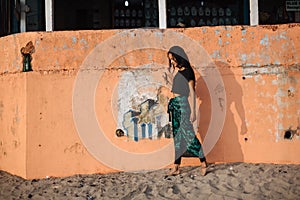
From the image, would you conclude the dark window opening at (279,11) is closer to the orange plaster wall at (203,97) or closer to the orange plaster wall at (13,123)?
the orange plaster wall at (203,97)

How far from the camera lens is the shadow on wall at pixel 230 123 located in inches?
216

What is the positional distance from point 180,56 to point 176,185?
1743 mm

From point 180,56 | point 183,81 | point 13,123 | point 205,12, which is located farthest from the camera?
point 205,12

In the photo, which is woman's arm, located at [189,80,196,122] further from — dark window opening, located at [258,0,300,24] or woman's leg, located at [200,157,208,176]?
dark window opening, located at [258,0,300,24]

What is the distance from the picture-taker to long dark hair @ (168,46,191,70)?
5113 millimetres

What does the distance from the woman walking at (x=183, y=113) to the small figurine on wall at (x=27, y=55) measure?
6.76 ft

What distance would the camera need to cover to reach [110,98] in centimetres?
560

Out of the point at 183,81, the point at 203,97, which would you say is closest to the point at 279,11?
the point at 203,97

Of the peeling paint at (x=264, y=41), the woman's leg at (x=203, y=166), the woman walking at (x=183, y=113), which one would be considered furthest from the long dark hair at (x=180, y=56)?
the woman's leg at (x=203, y=166)

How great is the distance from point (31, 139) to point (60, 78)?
965mm

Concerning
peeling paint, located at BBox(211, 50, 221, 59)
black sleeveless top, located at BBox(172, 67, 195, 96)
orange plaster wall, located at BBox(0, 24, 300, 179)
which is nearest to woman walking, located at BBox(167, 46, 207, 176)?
black sleeveless top, located at BBox(172, 67, 195, 96)

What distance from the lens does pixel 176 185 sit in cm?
486

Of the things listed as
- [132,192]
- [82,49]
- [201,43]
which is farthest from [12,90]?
[201,43]

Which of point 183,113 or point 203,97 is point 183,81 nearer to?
point 183,113
